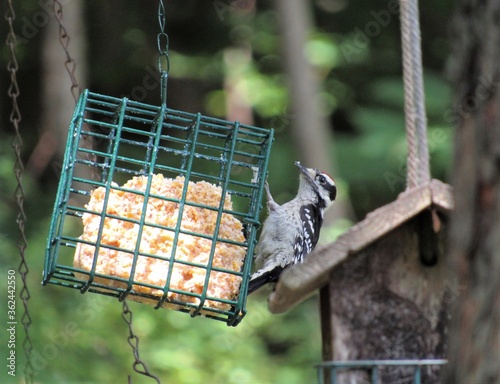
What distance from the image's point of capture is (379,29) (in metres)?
11.6

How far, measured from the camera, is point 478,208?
7.38 feet

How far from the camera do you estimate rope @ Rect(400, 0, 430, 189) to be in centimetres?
395

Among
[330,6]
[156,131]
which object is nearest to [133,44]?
[330,6]

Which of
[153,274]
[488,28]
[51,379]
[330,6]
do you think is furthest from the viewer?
[330,6]

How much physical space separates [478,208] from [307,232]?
12.2ft

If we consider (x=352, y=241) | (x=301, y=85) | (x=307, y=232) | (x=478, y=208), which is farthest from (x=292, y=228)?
(x=301, y=85)

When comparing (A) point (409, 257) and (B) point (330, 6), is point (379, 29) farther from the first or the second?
(A) point (409, 257)

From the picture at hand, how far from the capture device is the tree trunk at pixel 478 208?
222 cm

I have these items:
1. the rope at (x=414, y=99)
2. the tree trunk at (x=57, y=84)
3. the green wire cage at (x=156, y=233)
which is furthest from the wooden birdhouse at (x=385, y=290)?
the tree trunk at (x=57, y=84)

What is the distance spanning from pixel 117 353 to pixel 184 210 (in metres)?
3.98

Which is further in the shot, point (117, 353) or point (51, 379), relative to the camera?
point (117, 353)

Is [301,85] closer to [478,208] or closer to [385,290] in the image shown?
Answer: [385,290]

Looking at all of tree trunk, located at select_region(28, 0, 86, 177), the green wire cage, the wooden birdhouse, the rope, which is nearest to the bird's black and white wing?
the green wire cage

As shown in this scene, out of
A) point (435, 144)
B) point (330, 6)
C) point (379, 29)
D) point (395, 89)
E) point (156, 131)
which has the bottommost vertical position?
point (156, 131)
